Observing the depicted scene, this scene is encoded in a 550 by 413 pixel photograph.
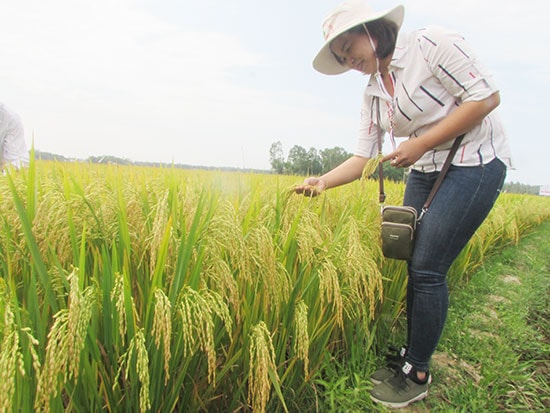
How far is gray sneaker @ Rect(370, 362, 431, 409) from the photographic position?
1.66 m

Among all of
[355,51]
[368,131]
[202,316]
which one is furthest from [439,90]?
[202,316]

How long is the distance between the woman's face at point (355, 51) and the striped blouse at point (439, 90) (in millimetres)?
99

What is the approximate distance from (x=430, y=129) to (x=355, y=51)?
19.3 inches

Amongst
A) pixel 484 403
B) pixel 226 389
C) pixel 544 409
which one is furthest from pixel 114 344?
pixel 544 409

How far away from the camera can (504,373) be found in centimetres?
194

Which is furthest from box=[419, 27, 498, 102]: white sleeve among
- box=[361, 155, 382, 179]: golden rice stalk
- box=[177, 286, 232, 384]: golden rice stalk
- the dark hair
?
box=[177, 286, 232, 384]: golden rice stalk

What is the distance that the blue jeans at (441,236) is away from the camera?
151 centimetres

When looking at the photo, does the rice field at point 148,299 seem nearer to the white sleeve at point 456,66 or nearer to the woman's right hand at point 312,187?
the woman's right hand at point 312,187

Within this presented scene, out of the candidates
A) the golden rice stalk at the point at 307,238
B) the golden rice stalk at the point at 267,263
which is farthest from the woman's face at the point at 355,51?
the golden rice stalk at the point at 267,263

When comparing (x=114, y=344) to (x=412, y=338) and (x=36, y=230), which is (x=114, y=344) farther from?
(x=412, y=338)

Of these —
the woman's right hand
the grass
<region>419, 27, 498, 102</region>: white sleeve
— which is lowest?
the grass

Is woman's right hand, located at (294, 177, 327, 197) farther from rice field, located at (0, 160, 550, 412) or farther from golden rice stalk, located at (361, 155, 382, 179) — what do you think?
golden rice stalk, located at (361, 155, 382, 179)

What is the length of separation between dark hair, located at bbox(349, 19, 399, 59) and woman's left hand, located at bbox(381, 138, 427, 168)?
0.43 m

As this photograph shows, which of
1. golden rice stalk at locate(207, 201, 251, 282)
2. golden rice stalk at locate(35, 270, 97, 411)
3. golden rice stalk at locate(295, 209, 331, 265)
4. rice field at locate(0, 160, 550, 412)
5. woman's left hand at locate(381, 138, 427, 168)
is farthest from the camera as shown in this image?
woman's left hand at locate(381, 138, 427, 168)
